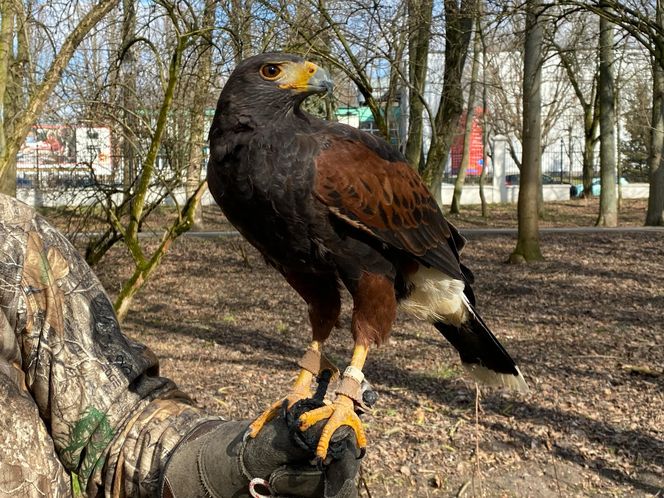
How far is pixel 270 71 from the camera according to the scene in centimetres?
192

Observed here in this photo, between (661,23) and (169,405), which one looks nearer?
(169,405)

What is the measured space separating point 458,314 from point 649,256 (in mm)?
8930

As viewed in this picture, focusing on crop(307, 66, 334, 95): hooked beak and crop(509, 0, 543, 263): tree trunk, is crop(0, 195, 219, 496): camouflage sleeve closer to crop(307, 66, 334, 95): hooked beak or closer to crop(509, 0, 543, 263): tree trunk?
crop(307, 66, 334, 95): hooked beak

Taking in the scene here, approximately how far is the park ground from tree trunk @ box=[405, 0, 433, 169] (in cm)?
188

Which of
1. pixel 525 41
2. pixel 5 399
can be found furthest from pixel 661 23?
pixel 5 399

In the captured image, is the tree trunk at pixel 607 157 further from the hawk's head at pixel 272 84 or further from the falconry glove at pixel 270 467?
the falconry glove at pixel 270 467

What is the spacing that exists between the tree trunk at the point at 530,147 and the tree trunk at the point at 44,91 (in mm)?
5932

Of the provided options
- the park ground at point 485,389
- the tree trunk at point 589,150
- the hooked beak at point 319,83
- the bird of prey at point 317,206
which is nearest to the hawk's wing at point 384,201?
the bird of prey at point 317,206

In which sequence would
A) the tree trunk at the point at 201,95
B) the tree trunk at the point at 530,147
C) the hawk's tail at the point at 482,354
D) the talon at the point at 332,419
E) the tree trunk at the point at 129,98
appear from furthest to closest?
the tree trunk at the point at 530,147 < the tree trunk at the point at 129,98 < the tree trunk at the point at 201,95 < the hawk's tail at the point at 482,354 < the talon at the point at 332,419

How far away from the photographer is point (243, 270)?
10539 millimetres

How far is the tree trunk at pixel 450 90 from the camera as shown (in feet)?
25.9

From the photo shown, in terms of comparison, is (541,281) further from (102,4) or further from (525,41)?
(102,4)

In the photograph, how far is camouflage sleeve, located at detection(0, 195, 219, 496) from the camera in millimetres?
2049

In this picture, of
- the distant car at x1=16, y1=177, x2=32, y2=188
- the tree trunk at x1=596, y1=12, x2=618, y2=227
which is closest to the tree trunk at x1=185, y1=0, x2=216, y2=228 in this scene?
the distant car at x1=16, y1=177, x2=32, y2=188
